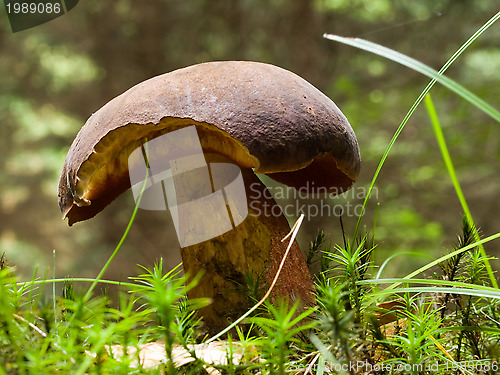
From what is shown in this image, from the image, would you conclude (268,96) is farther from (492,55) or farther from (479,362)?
(492,55)

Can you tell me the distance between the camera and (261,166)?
94 cm

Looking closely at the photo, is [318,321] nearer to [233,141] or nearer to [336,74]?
[233,141]

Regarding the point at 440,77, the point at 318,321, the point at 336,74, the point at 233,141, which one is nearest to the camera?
the point at 318,321

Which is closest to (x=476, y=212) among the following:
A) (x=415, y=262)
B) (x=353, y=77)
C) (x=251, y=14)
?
(x=415, y=262)

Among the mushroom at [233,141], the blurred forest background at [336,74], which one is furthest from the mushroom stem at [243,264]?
the blurred forest background at [336,74]

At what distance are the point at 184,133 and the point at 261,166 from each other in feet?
0.92

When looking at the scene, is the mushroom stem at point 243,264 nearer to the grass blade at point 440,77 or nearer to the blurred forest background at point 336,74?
the grass blade at point 440,77

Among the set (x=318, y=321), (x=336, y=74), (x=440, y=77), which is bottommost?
(x=318, y=321)

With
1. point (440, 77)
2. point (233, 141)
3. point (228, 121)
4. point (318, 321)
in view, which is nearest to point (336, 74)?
point (233, 141)

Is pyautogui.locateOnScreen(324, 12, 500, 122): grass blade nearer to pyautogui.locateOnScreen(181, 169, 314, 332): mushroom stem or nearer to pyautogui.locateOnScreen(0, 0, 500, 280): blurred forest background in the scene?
pyautogui.locateOnScreen(181, 169, 314, 332): mushroom stem

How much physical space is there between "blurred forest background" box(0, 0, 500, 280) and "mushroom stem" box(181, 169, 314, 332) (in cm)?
203

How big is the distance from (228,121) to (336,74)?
301 cm

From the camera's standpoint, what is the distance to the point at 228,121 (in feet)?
3.01

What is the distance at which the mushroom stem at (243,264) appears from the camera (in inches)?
42.8
